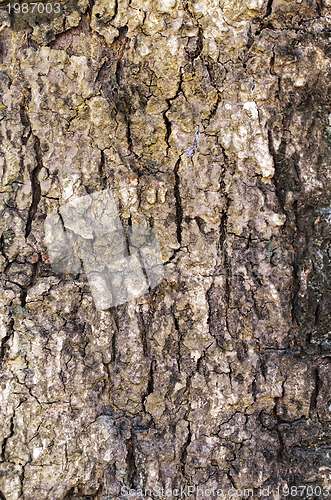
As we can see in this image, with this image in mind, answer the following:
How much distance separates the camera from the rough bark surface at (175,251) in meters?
1.44

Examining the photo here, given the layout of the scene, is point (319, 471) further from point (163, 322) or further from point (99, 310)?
point (99, 310)

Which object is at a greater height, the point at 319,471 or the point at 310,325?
the point at 310,325

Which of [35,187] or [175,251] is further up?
[35,187]

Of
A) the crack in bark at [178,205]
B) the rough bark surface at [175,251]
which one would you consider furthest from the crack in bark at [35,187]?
the crack in bark at [178,205]

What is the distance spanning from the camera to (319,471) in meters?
1.52

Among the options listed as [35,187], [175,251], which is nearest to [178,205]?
[175,251]

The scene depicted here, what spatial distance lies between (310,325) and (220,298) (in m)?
0.36

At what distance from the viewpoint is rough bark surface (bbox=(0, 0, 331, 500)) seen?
144 centimetres

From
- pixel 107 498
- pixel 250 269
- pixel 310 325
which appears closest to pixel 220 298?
pixel 250 269

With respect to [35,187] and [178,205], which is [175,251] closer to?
[178,205]

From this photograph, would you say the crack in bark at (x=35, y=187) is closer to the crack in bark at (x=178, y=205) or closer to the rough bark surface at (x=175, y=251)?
the rough bark surface at (x=175, y=251)

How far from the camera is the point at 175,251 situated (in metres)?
1.49

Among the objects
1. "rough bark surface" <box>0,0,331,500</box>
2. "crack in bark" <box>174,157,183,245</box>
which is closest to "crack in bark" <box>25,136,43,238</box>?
"rough bark surface" <box>0,0,331,500</box>

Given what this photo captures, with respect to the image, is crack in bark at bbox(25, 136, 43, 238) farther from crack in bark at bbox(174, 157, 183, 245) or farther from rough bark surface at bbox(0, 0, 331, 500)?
crack in bark at bbox(174, 157, 183, 245)
